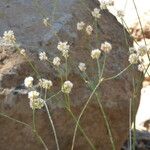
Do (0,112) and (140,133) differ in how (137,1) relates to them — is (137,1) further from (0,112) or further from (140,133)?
(0,112)

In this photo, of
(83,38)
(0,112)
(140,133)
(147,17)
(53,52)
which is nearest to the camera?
(0,112)

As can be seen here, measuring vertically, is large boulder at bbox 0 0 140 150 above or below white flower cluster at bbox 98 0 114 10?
below

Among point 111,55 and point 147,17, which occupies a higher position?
point 147,17

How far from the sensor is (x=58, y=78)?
3.49 metres

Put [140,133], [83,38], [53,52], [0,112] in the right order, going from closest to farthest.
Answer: [0,112] < [53,52] < [83,38] < [140,133]

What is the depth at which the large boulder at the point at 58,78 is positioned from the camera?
3375 millimetres

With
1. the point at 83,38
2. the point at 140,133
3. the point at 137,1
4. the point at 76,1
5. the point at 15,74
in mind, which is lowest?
the point at 140,133

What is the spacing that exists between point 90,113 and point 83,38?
507 millimetres

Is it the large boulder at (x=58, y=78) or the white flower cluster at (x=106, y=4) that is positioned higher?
the white flower cluster at (x=106, y=4)

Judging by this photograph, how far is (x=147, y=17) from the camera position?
25.7 ft

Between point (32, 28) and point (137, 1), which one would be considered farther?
point (137, 1)

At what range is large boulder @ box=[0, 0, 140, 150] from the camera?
338 cm

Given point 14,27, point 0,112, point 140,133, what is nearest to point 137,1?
point 140,133

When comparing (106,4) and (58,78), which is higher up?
(106,4)
